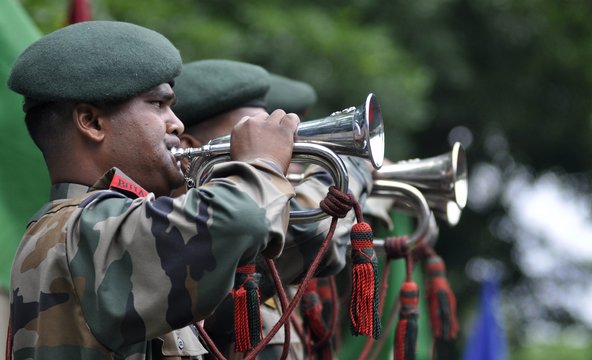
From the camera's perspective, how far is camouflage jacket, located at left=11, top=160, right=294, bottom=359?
8.91ft

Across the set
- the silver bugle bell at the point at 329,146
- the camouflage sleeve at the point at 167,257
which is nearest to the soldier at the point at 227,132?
the silver bugle bell at the point at 329,146

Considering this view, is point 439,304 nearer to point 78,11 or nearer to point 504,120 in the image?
point 78,11

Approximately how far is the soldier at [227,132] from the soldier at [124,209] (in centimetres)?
62

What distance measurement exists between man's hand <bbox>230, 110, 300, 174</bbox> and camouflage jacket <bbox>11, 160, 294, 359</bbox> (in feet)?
0.24

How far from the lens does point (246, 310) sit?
320 cm

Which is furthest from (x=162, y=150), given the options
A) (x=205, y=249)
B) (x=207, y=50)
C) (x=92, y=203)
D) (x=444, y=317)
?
(x=207, y=50)

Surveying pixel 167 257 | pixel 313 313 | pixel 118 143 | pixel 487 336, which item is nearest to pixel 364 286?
pixel 167 257

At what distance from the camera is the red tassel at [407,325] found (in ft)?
13.9

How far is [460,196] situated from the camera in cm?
455

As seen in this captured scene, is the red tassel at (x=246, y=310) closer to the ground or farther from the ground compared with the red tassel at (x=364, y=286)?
closer to the ground

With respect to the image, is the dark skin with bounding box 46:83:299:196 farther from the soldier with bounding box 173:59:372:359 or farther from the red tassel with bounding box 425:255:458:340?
the red tassel with bounding box 425:255:458:340

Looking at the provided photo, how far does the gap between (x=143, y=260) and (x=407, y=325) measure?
5.73ft

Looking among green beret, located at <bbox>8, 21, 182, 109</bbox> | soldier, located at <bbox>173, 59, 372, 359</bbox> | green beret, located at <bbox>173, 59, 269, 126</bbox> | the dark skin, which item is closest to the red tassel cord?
soldier, located at <bbox>173, 59, 372, 359</bbox>

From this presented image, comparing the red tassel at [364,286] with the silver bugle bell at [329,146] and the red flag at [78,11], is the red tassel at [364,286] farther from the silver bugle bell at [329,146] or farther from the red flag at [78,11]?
the red flag at [78,11]
